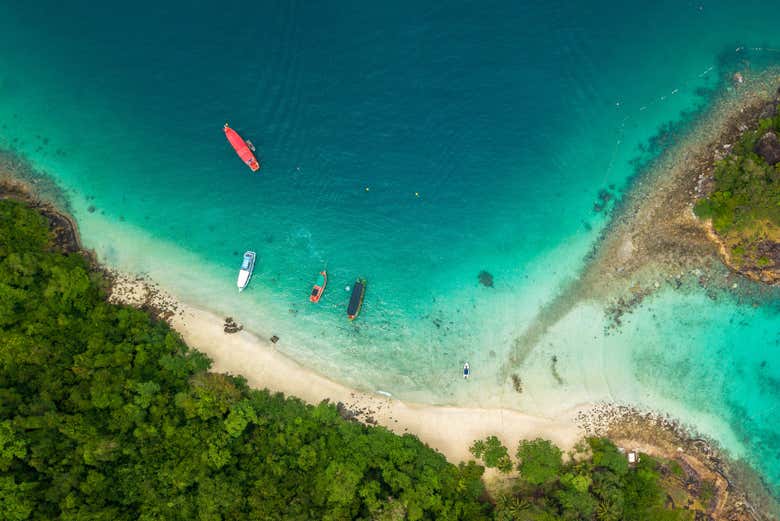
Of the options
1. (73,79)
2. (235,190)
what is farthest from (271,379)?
(73,79)

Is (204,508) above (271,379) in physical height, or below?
below

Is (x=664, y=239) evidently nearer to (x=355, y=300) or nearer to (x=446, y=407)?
(x=446, y=407)

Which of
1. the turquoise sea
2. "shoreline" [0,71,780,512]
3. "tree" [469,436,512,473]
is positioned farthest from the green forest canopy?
"tree" [469,436,512,473]

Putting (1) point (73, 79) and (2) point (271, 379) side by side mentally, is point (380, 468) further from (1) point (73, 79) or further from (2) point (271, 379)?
(1) point (73, 79)

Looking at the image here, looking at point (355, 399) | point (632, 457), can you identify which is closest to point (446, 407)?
point (355, 399)

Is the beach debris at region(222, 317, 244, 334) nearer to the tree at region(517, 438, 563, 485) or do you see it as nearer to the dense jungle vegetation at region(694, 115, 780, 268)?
the tree at region(517, 438, 563, 485)
